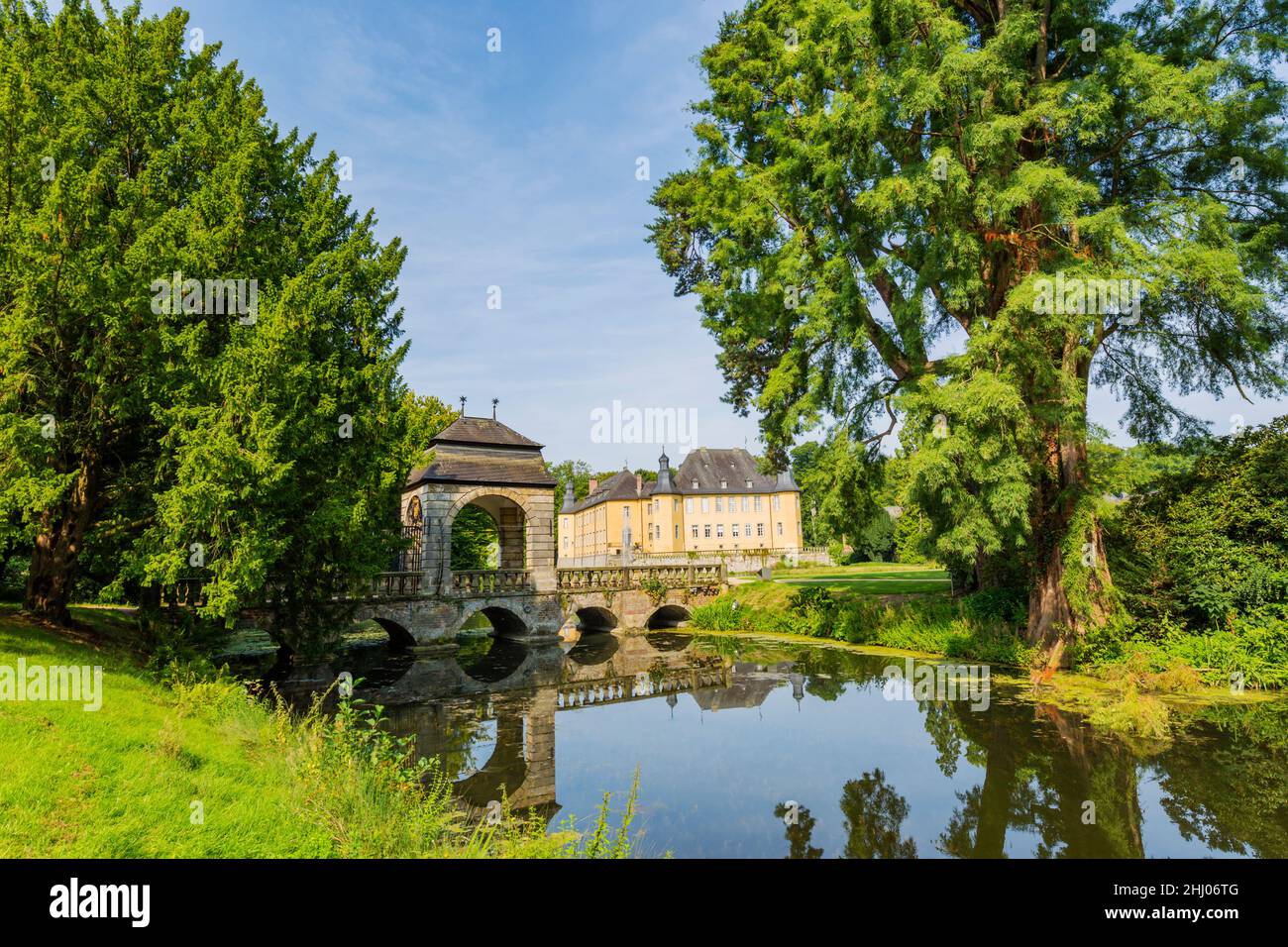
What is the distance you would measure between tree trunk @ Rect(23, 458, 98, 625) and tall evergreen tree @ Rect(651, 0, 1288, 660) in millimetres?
12735

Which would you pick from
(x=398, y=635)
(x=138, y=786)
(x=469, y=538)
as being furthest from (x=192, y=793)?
(x=469, y=538)

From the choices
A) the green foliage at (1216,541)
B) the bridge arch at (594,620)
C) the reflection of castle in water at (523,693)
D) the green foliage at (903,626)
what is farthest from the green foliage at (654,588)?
the green foliage at (1216,541)

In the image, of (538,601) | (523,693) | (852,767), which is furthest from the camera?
(538,601)

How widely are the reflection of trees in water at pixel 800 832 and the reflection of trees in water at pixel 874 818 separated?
0.34m

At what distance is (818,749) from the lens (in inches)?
380

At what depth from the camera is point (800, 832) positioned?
6668mm

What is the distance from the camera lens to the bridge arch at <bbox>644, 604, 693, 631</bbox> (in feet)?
88.2

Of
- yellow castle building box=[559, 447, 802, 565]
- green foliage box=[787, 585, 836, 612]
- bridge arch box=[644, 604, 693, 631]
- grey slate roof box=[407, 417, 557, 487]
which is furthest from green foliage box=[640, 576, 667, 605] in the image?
yellow castle building box=[559, 447, 802, 565]

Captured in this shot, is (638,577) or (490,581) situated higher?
(490,581)

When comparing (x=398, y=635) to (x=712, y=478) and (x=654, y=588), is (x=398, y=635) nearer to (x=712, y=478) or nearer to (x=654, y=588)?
(x=654, y=588)

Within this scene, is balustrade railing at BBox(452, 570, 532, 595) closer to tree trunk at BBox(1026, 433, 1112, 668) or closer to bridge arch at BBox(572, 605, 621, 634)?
bridge arch at BBox(572, 605, 621, 634)

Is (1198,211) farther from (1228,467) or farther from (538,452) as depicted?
(538,452)

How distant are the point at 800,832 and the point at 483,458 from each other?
1754 centimetres
